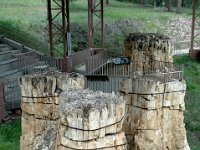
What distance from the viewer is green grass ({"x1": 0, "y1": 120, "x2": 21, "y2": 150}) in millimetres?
12461

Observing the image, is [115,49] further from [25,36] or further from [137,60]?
[137,60]

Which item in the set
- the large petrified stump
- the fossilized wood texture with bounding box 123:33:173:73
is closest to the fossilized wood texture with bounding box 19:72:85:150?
the large petrified stump

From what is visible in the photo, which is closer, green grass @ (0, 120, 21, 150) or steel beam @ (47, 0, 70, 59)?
green grass @ (0, 120, 21, 150)

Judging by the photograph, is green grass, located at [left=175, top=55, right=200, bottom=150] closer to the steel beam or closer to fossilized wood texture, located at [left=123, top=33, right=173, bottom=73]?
fossilized wood texture, located at [left=123, top=33, right=173, bottom=73]

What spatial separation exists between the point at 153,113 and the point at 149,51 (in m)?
6.17

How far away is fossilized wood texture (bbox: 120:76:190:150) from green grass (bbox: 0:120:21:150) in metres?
4.94

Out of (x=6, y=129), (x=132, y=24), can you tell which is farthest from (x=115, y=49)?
(x=6, y=129)

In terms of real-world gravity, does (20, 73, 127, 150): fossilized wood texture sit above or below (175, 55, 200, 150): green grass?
above

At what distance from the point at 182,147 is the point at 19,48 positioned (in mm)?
12812

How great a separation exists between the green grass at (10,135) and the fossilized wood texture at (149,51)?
4.85 meters

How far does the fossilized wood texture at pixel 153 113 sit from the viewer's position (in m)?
8.63

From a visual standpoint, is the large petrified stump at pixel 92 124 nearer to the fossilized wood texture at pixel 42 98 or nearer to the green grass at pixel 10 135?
the fossilized wood texture at pixel 42 98

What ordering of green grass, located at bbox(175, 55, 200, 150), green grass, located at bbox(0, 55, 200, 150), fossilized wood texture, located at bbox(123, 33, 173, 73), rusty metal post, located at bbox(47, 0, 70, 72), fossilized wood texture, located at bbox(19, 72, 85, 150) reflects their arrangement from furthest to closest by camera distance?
rusty metal post, located at bbox(47, 0, 70, 72)
green grass, located at bbox(175, 55, 200, 150)
fossilized wood texture, located at bbox(123, 33, 173, 73)
green grass, located at bbox(0, 55, 200, 150)
fossilized wood texture, located at bbox(19, 72, 85, 150)

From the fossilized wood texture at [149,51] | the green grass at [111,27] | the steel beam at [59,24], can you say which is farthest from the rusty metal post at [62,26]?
the fossilized wood texture at [149,51]
